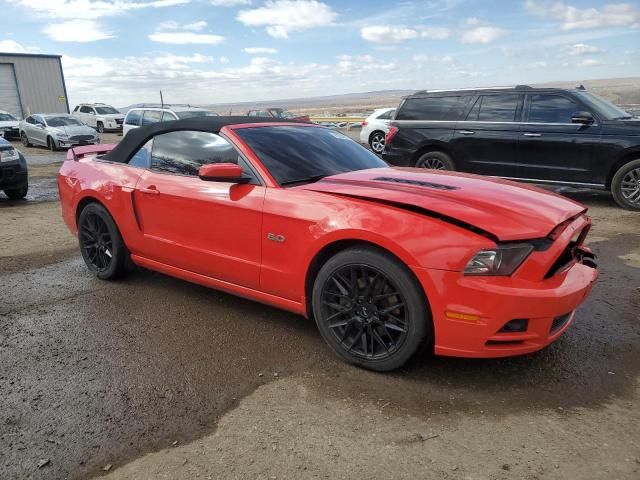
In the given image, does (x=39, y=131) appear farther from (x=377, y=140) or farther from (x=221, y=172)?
(x=221, y=172)

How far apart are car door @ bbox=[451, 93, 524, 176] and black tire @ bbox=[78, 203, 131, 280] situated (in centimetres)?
610

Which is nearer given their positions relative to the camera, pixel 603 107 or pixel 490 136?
pixel 603 107

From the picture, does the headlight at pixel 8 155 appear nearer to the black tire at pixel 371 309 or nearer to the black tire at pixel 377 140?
the black tire at pixel 371 309

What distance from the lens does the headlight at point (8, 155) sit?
347 inches

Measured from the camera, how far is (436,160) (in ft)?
29.9

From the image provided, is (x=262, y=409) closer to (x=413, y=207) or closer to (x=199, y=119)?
(x=413, y=207)

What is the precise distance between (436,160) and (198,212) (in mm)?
6216

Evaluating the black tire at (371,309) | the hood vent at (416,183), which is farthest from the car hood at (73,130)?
the black tire at (371,309)

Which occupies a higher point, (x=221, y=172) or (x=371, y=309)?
(x=221, y=172)

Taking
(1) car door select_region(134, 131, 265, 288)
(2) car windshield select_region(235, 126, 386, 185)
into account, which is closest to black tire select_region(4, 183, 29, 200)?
(1) car door select_region(134, 131, 265, 288)

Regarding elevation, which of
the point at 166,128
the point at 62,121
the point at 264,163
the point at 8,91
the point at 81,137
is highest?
the point at 166,128

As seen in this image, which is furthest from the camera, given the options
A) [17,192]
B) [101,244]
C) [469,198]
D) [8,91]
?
[8,91]

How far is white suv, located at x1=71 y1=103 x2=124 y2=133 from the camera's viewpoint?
92.6 ft

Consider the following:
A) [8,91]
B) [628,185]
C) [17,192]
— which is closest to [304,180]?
[628,185]
